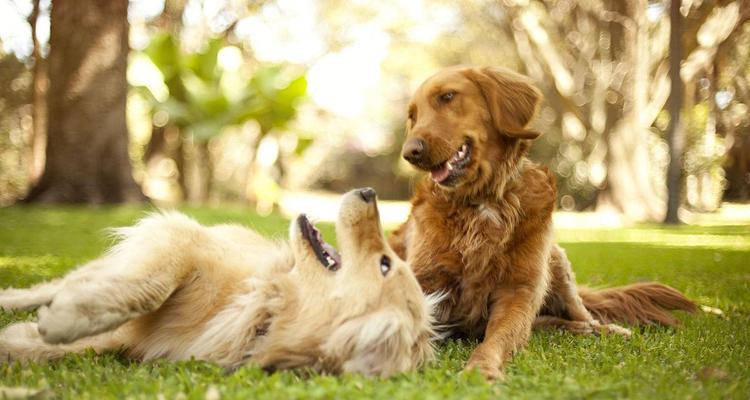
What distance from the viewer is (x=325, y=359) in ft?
9.53

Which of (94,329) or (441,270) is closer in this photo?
(94,329)

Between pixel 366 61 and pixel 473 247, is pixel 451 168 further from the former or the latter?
pixel 366 61

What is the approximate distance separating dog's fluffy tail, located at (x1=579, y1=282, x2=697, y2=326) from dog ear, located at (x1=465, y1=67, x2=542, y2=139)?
1.41 meters

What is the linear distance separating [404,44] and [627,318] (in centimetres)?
2843

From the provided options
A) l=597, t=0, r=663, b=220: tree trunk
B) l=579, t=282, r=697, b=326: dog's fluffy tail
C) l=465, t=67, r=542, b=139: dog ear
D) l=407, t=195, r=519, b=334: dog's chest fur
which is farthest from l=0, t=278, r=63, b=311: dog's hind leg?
l=597, t=0, r=663, b=220: tree trunk

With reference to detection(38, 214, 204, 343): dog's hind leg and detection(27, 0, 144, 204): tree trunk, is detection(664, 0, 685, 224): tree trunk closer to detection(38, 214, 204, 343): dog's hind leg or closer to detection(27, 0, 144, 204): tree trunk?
detection(27, 0, 144, 204): tree trunk

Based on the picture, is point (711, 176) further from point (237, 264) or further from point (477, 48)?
point (237, 264)

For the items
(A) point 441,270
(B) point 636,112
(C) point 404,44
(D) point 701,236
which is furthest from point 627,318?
(C) point 404,44

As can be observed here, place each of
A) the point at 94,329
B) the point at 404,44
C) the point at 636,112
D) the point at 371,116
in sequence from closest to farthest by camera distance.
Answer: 1. the point at 94,329
2. the point at 636,112
3. the point at 404,44
4. the point at 371,116

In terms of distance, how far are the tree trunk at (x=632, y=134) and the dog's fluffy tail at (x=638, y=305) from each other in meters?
14.0

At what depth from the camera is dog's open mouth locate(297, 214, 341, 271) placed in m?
3.29

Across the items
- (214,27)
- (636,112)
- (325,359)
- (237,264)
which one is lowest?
(325,359)

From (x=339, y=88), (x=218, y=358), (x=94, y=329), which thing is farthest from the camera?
(x=339, y=88)

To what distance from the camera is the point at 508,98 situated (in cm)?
415
